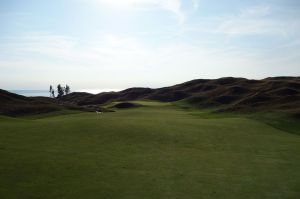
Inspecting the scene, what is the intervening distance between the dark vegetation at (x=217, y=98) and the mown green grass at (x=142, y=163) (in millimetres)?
29951

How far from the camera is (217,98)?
9806 centimetres

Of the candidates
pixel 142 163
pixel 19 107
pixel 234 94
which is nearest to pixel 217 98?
pixel 234 94

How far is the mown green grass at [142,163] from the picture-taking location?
16.6 m

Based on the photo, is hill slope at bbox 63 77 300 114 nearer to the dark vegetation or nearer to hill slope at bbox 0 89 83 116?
the dark vegetation

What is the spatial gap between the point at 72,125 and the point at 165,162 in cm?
1760

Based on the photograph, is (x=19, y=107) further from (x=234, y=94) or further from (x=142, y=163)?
(x=234, y=94)

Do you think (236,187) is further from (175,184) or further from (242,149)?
(242,149)

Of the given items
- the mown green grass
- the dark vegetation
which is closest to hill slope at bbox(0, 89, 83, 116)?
the dark vegetation

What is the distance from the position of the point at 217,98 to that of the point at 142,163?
79.0 metres

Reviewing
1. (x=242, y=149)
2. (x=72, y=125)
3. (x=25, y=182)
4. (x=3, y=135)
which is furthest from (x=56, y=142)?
(x=242, y=149)

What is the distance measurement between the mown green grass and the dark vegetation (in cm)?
2995

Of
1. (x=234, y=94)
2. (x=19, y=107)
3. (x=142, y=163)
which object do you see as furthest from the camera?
Answer: (x=234, y=94)

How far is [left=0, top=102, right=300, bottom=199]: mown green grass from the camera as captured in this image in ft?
54.4

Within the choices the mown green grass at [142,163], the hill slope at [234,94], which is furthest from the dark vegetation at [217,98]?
the mown green grass at [142,163]
